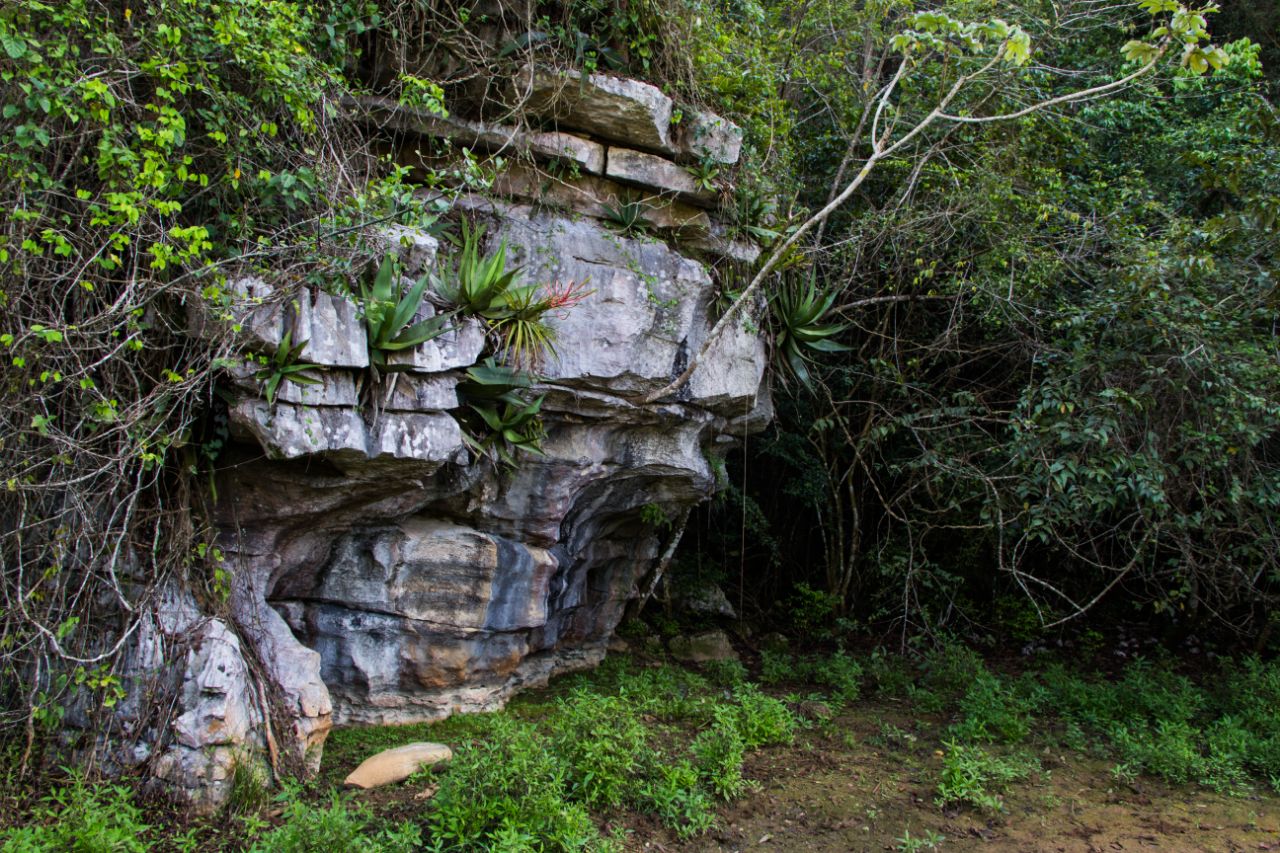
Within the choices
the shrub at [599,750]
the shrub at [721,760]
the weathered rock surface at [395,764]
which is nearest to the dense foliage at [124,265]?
the weathered rock surface at [395,764]

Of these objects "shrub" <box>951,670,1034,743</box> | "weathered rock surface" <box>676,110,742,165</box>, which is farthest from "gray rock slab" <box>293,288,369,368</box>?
"shrub" <box>951,670,1034,743</box>

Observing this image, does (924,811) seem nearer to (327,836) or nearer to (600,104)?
(327,836)

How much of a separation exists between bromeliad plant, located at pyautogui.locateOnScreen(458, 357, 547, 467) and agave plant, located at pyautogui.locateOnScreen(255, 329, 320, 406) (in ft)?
3.51

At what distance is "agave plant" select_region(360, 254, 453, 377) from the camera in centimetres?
461

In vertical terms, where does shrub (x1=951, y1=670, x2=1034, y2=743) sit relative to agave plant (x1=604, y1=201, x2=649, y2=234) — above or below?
below

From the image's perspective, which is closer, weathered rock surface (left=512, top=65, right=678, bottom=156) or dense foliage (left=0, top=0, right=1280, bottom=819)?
dense foliage (left=0, top=0, right=1280, bottom=819)

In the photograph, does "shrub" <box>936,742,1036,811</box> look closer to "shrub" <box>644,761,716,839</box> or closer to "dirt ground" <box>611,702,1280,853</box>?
"dirt ground" <box>611,702,1280,853</box>

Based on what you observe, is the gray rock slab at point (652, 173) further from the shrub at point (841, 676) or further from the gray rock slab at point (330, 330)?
the shrub at point (841, 676)

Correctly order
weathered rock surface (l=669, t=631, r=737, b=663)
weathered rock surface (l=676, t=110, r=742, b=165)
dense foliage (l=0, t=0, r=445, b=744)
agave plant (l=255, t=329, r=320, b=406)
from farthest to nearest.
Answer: weathered rock surface (l=669, t=631, r=737, b=663)
weathered rock surface (l=676, t=110, r=742, b=165)
agave plant (l=255, t=329, r=320, b=406)
dense foliage (l=0, t=0, r=445, b=744)

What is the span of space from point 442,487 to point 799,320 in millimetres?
3126

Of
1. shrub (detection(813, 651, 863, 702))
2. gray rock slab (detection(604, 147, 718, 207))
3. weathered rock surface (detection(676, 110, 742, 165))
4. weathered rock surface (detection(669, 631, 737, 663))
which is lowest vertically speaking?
weathered rock surface (detection(669, 631, 737, 663))

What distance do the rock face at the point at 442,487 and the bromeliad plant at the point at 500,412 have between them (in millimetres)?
118

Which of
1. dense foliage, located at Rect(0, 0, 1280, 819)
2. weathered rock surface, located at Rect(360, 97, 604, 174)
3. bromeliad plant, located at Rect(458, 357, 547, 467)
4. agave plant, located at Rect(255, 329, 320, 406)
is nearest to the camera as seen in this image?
dense foliage, located at Rect(0, 0, 1280, 819)

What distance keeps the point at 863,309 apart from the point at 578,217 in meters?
3.37
